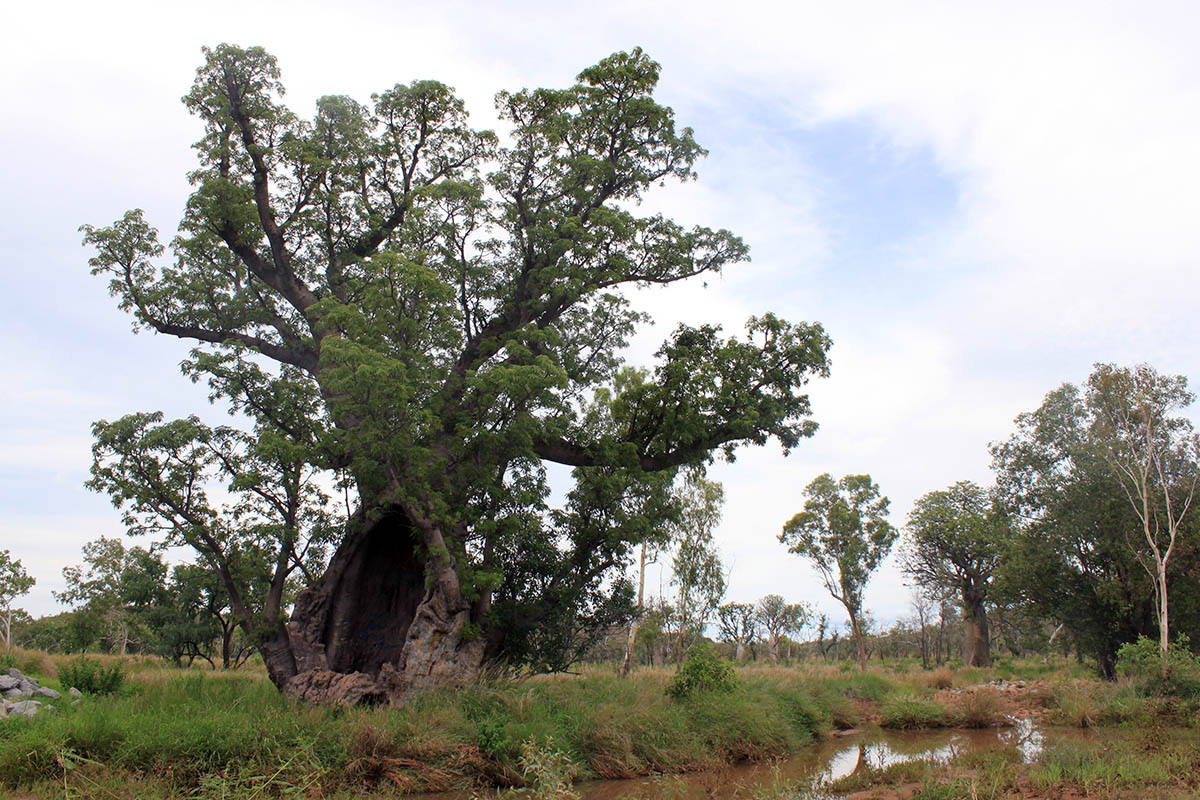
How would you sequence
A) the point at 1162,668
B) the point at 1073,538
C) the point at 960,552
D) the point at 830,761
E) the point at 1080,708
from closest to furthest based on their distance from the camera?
the point at 830,761 < the point at 1080,708 < the point at 1162,668 < the point at 1073,538 < the point at 960,552

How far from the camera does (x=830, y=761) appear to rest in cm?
1309

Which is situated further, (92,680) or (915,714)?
(915,714)

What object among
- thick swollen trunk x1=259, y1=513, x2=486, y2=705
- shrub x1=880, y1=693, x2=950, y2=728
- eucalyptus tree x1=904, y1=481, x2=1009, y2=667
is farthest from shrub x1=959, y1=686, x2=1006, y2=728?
eucalyptus tree x1=904, y1=481, x2=1009, y2=667

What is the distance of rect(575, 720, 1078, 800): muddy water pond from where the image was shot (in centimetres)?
1009

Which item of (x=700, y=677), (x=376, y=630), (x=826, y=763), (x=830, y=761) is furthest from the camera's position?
(x=376, y=630)

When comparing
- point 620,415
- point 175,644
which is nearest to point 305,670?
point 620,415

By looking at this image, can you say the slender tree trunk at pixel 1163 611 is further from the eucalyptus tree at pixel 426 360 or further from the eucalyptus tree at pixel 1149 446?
the eucalyptus tree at pixel 426 360

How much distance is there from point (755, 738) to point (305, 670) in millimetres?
8492

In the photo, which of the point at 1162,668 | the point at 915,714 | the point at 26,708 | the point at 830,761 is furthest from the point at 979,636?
the point at 26,708

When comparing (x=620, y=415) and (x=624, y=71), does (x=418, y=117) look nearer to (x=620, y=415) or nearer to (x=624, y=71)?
(x=624, y=71)

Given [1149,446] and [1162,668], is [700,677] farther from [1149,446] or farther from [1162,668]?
[1149,446]

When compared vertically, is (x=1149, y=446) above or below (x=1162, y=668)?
above

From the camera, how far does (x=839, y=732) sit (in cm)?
1742

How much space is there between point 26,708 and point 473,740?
6439 mm
